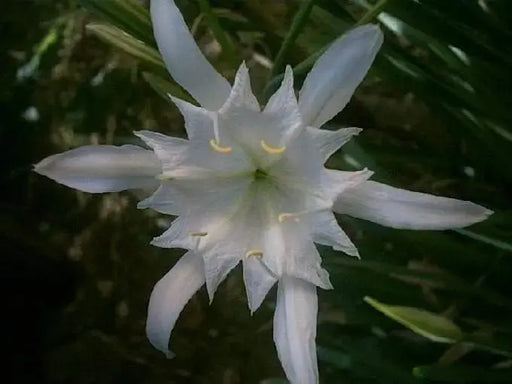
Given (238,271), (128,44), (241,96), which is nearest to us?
(241,96)

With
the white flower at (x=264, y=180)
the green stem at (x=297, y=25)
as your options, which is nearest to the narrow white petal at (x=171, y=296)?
the white flower at (x=264, y=180)

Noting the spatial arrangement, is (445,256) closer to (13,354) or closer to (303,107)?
(303,107)

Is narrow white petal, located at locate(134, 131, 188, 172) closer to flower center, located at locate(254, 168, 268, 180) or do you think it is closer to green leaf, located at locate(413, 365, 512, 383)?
flower center, located at locate(254, 168, 268, 180)

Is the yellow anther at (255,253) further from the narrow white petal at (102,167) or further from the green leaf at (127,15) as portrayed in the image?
the green leaf at (127,15)

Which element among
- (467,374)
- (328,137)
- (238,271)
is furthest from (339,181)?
(238,271)

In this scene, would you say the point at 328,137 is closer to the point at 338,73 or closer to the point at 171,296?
the point at 338,73

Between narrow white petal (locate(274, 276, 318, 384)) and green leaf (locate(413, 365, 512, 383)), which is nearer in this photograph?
narrow white petal (locate(274, 276, 318, 384))

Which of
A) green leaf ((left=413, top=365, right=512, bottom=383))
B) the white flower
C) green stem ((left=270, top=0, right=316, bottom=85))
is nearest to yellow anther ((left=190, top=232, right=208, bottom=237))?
the white flower

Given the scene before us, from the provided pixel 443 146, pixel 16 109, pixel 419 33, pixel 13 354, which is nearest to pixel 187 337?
pixel 13 354
